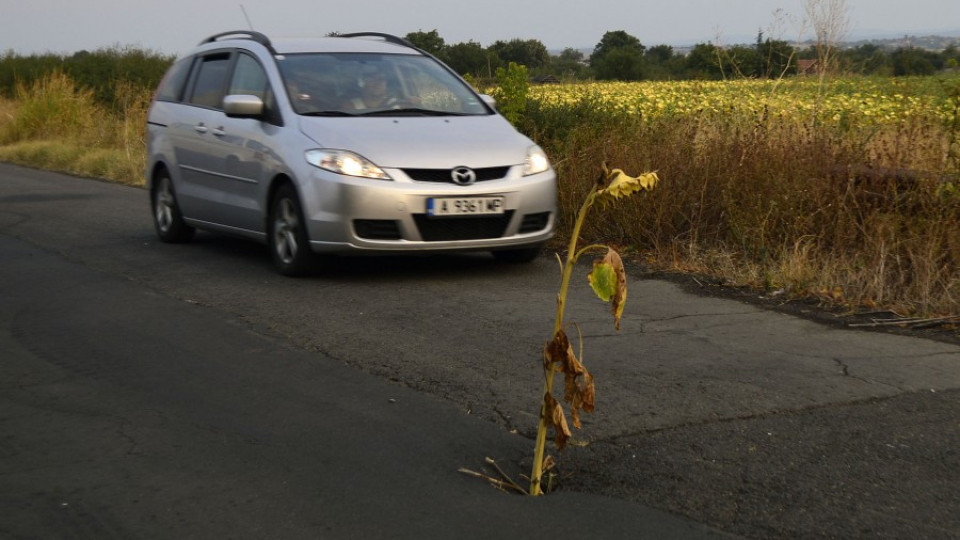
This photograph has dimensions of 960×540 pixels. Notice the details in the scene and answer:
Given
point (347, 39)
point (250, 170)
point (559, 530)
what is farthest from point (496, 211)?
point (559, 530)

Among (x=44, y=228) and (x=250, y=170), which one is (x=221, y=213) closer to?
(x=250, y=170)

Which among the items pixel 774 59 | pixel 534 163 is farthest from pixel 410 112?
pixel 774 59

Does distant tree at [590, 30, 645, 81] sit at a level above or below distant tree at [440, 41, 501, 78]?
below

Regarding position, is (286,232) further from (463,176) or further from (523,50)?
(523,50)

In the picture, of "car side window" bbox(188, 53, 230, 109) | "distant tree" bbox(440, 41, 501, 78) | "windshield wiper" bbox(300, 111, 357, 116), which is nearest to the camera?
"windshield wiper" bbox(300, 111, 357, 116)

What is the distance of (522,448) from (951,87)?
558 centimetres

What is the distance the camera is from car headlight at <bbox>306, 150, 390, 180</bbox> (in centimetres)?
880

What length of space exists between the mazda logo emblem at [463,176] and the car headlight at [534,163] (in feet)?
1.59

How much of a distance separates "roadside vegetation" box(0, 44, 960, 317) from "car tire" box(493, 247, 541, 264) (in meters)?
0.88

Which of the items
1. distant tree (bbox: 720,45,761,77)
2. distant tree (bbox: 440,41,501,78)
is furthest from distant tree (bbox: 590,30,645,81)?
distant tree (bbox: 720,45,761,77)

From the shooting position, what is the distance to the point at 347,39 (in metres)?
10.9

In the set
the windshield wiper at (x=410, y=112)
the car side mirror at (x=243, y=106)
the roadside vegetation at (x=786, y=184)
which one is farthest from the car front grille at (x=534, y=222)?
the car side mirror at (x=243, y=106)

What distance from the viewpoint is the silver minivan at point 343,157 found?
8.83m

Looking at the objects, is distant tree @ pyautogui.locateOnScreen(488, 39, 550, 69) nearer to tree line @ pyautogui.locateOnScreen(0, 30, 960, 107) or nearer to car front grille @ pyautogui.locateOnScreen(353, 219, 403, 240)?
tree line @ pyautogui.locateOnScreen(0, 30, 960, 107)
